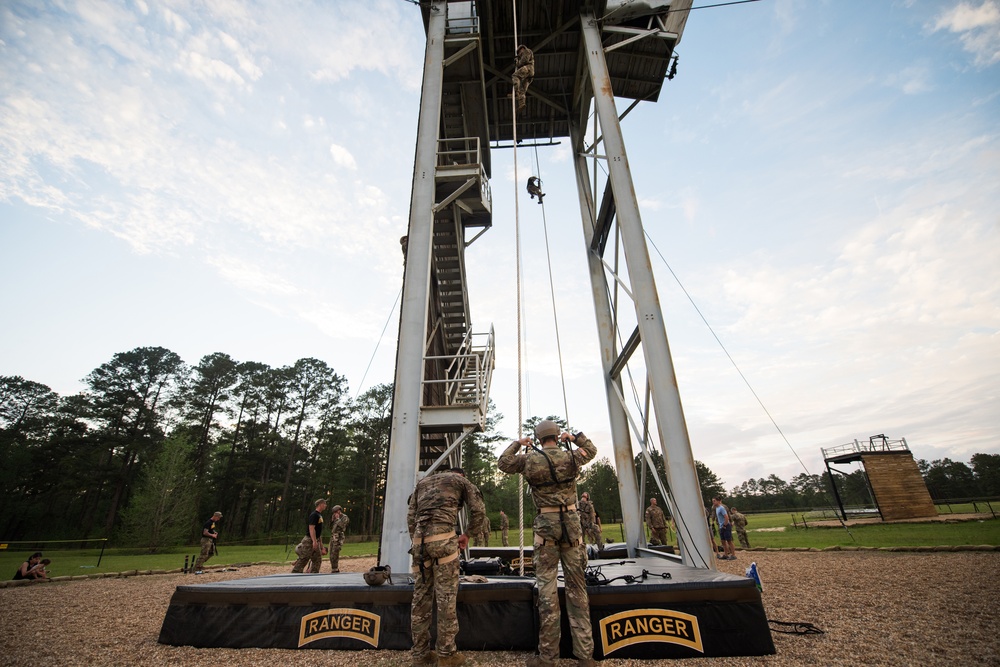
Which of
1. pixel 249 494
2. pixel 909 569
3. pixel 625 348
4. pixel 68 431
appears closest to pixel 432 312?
pixel 625 348

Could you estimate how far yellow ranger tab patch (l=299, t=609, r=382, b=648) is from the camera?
443 cm

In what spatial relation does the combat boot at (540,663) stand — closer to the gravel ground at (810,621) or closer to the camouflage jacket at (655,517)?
the gravel ground at (810,621)

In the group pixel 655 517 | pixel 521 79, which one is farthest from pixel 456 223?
pixel 655 517

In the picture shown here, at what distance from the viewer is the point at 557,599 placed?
3.80 metres

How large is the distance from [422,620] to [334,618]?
1240 mm

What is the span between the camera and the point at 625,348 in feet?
27.7

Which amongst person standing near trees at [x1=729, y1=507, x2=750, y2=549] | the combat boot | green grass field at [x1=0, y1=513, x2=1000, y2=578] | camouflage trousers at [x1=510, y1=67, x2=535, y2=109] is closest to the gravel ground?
the combat boot

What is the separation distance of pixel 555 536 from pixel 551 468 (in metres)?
0.64

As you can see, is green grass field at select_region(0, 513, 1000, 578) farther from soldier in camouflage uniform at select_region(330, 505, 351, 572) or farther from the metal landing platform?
the metal landing platform

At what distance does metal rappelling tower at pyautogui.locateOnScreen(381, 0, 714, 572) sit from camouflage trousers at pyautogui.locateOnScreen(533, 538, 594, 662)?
9.61 ft

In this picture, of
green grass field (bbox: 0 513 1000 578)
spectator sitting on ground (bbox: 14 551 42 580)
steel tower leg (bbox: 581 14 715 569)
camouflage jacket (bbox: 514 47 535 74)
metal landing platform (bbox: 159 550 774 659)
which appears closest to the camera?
metal landing platform (bbox: 159 550 774 659)

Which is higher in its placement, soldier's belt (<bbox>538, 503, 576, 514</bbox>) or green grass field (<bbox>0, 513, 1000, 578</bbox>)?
soldier's belt (<bbox>538, 503, 576, 514</bbox>)

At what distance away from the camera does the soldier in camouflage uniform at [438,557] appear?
3891 millimetres

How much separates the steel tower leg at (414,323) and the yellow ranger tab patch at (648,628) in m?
3.33
